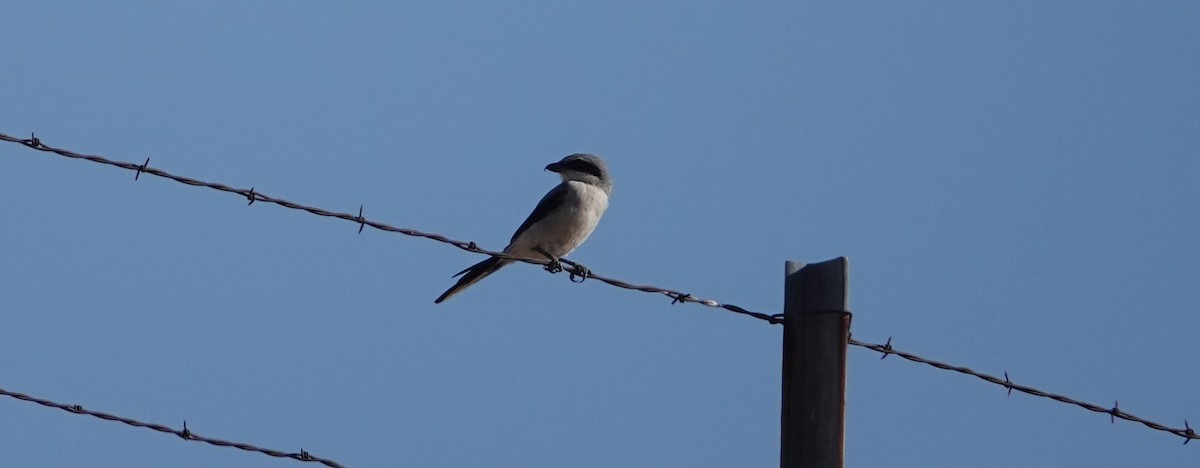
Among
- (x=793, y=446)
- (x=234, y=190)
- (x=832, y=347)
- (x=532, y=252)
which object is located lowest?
(x=793, y=446)

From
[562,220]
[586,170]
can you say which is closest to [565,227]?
[562,220]

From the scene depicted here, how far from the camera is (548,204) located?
9.91 metres

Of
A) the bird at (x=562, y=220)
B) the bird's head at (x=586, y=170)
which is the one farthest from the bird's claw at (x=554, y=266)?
the bird's head at (x=586, y=170)

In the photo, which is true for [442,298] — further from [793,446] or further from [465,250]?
[793,446]

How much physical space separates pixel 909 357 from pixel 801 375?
85 cm

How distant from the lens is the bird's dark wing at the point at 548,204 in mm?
9867

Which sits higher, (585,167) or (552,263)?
(585,167)

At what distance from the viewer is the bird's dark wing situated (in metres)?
9.87

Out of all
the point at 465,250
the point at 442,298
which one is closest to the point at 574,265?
the point at 442,298

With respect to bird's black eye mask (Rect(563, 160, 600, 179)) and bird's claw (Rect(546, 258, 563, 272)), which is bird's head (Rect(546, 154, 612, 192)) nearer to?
bird's black eye mask (Rect(563, 160, 600, 179))

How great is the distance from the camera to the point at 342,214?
564 centimetres

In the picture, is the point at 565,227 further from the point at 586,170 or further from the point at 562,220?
the point at 586,170

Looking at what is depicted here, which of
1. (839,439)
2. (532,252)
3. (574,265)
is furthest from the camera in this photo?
(532,252)

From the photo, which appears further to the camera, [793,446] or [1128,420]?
[1128,420]
